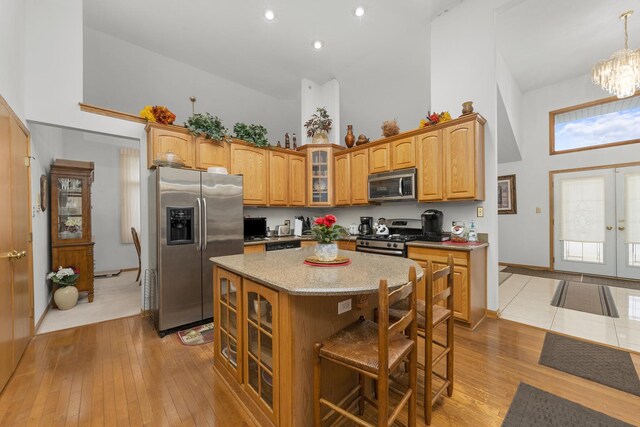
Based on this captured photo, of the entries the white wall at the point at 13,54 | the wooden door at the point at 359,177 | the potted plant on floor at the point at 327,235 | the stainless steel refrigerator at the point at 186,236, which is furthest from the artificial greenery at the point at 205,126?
the potted plant on floor at the point at 327,235

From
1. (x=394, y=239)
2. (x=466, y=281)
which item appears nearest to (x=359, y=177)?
(x=394, y=239)

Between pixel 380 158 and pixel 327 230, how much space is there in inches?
102

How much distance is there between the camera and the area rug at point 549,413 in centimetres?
156

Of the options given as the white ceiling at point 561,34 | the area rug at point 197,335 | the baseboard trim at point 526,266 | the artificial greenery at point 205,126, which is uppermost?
the white ceiling at point 561,34

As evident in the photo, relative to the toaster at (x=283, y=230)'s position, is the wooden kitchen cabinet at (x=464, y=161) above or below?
above

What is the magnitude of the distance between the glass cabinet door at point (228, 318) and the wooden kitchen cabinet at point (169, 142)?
1.97 metres

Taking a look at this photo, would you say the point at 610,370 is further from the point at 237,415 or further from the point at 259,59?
the point at 259,59

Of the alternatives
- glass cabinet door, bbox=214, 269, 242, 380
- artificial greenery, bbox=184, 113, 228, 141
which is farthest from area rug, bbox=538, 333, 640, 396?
artificial greenery, bbox=184, 113, 228, 141

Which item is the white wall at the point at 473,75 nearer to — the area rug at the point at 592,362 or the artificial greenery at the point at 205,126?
the area rug at the point at 592,362

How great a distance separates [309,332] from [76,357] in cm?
238

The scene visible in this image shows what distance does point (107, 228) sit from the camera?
18.6 feet

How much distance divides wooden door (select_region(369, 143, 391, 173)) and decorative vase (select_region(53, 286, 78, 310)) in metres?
4.48

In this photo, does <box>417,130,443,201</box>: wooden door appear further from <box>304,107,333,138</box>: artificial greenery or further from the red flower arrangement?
the red flower arrangement

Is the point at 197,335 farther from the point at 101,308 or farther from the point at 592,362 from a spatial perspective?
the point at 592,362
